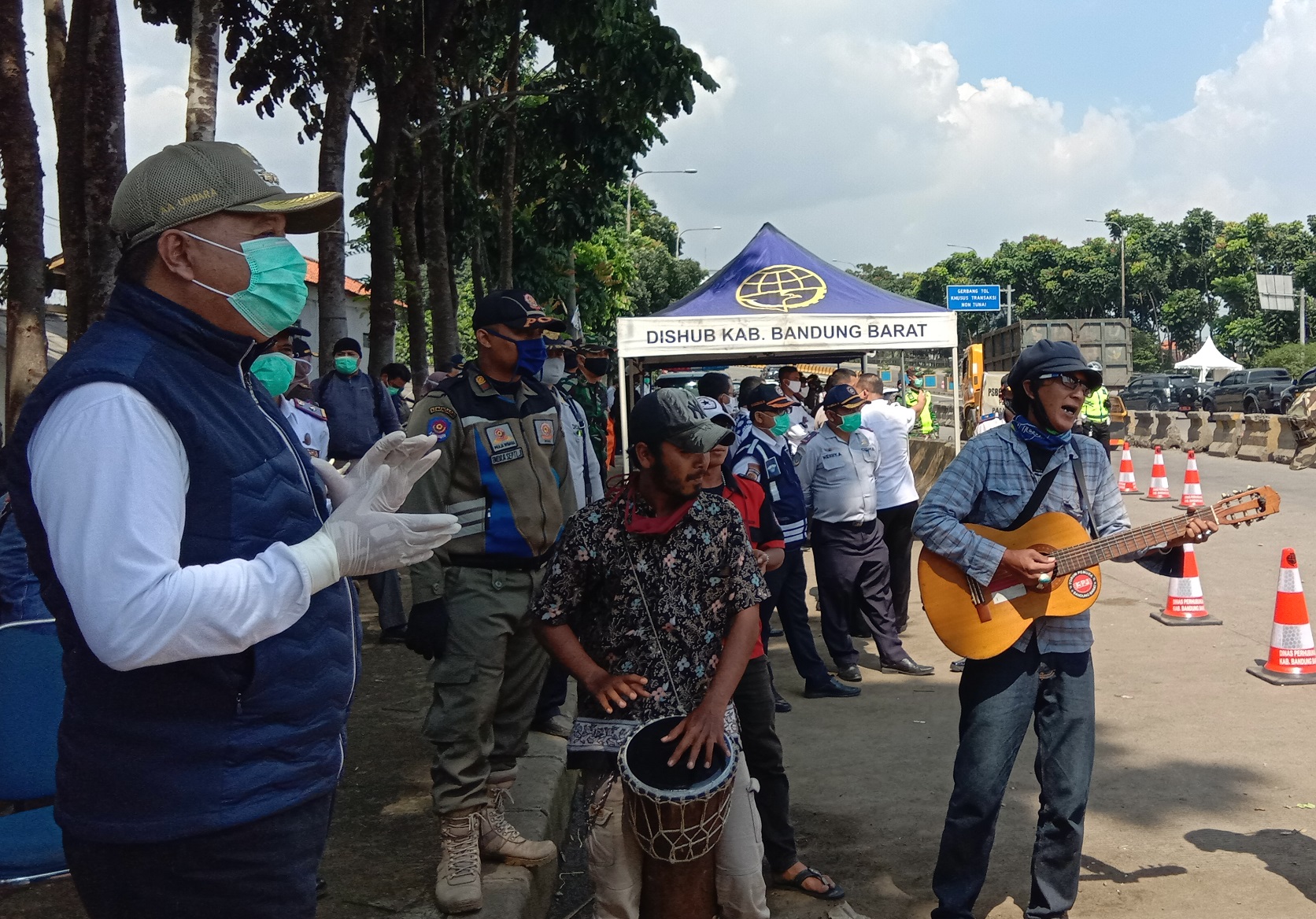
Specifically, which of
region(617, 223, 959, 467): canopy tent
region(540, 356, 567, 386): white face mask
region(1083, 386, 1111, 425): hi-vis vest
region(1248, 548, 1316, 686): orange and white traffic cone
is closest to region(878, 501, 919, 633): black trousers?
region(1248, 548, 1316, 686): orange and white traffic cone

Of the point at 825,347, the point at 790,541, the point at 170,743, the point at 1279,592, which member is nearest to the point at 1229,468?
the point at 825,347

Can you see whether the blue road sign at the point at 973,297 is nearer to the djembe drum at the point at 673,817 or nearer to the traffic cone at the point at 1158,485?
the traffic cone at the point at 1158,485

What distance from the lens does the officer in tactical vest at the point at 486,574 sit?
4.06 metres

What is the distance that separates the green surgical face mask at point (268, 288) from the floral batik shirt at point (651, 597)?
1.40m

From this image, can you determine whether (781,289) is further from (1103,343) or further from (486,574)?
(1103,343)

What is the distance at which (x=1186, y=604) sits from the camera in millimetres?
8852

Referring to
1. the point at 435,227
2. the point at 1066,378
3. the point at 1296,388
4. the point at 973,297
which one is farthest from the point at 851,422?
the point at 1296,388

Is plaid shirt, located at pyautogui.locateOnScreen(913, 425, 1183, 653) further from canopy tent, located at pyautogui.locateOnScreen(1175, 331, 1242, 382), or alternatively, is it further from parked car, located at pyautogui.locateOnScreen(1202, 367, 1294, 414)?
canopy tent, located at pyautogui.locateOnScreen(1175, 331, 1242, 382)

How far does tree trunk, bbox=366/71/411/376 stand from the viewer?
13578mm

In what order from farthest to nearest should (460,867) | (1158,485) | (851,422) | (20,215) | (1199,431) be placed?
(1199,431), (1158,485), (851,422), (20,215), (460,867)

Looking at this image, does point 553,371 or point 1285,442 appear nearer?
point 553,371

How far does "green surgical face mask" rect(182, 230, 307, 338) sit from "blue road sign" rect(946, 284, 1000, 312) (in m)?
24.7

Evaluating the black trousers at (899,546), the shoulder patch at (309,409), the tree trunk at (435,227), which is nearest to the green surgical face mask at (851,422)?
the black trousers at (899,546)

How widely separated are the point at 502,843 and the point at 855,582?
4.22 m
